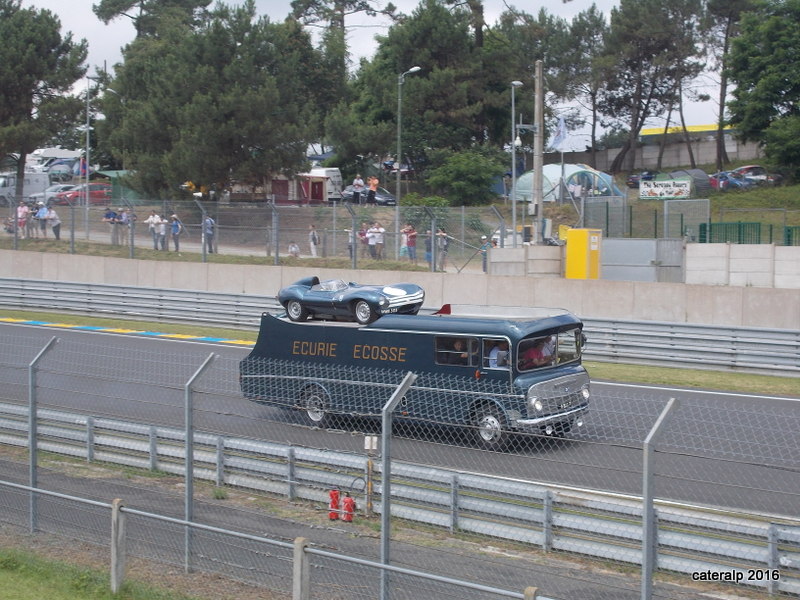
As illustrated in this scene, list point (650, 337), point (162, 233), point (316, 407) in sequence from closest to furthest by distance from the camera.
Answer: point (316, 407) < point (650, 337) < point (162, 233)

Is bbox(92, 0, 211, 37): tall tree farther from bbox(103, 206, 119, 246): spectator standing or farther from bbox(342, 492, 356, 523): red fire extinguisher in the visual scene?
bbox(342, 492, 356, 523): red fire extinguisher

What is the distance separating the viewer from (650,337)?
778 inches

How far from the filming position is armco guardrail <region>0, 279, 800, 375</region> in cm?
1842

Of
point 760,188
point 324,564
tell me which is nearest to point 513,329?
point 324,564

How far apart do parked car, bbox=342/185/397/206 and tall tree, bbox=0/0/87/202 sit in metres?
15.4

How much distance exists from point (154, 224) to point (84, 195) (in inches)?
933

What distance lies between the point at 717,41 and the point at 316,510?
6335cm

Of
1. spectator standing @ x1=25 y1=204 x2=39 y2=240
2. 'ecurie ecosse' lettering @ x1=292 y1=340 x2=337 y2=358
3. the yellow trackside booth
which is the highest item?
spectator standing @ x1=25 y1=204 x2=39 y2=240

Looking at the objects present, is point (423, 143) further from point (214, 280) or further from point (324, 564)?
point (324, 564)

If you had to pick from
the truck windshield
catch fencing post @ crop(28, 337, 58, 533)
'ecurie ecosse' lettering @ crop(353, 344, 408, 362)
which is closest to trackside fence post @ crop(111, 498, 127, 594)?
catch fencing post @ crop(28, 337, 58, 533)

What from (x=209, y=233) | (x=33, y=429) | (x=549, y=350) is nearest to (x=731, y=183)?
(x=209, y=233)

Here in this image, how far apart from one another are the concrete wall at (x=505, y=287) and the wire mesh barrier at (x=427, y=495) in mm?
10205

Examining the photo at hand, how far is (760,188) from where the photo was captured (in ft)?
161

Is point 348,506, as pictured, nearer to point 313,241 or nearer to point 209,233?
point 313,241
